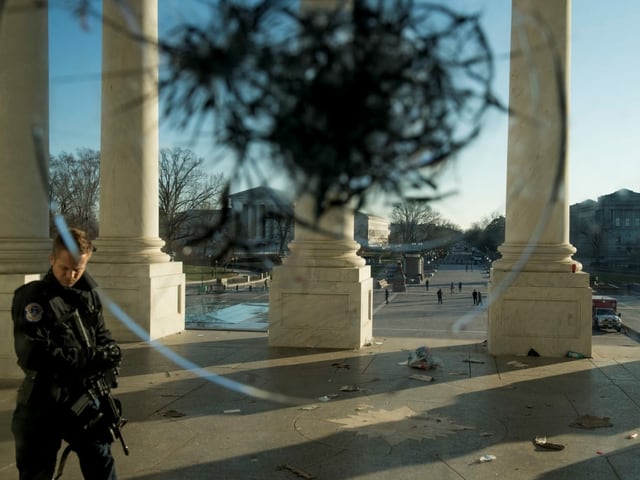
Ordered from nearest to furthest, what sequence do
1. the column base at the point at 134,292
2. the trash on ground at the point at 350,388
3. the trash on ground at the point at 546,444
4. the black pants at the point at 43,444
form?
the black pants at the point at 43,444 < the trash on ground at the point at 546,444 < the trash on ground at the point at 350,388 < the column base at the point at 134,292

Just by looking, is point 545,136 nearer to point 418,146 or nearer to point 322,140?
point 418,146

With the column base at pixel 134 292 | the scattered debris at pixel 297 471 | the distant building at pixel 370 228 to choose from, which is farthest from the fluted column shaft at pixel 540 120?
the column base at pixel 134 292

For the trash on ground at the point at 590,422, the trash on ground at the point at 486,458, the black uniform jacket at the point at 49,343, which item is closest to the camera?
the black uniform jacket at the point at 49,343

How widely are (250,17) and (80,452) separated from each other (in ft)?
19.4

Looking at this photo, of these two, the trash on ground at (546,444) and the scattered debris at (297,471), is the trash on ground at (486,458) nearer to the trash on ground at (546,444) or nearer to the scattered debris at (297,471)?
the trash on ground at (546,444)

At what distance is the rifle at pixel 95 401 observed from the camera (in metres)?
6.50

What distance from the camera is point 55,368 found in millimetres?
6270

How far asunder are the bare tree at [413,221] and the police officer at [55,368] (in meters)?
4.16

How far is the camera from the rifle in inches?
256

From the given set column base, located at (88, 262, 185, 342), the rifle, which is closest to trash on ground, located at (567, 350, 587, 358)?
column base, located at (88, 262, 185, 342)

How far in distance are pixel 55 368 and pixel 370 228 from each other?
483 cm

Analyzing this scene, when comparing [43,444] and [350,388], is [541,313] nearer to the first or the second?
[350,388]

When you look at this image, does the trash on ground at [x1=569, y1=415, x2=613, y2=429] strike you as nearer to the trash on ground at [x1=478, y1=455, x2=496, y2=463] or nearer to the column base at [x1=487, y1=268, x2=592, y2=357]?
the trash on ground at [x1=478, y1=455, x2=496, y2=463]

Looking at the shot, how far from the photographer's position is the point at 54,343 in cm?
632
